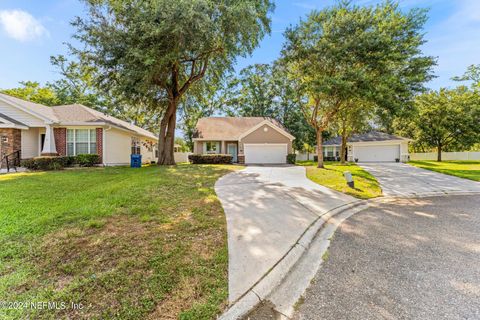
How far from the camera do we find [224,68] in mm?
16203

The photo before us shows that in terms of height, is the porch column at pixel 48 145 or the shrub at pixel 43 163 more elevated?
the porch column at pixel 48 145

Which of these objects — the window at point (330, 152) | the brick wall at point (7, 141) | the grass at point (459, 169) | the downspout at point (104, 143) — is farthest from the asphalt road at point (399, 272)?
the window at point (330, 152)

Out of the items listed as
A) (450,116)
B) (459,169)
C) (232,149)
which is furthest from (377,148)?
(232,149)

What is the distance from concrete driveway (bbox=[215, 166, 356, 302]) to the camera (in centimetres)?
304

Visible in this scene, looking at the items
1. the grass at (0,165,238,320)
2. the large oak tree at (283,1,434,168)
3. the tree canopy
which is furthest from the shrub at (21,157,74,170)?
the tree canopy

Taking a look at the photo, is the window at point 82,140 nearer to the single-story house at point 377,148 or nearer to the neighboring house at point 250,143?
the neighboring house at point 250,143

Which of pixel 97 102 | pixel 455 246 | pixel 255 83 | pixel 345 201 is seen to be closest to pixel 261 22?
pixel 345 201

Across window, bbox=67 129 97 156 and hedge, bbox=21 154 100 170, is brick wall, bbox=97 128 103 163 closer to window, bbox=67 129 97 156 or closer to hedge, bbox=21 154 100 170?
window, bbox=67 129 97 156

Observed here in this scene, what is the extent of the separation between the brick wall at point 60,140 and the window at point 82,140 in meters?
0.23

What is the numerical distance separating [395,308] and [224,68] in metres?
16.6

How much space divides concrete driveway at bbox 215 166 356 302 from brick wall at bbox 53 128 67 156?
1250cm

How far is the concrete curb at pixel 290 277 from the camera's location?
2.34 meters

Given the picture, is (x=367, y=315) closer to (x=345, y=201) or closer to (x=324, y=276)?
(x=324, y=276)

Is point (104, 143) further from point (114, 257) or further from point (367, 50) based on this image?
point (367, 50)
